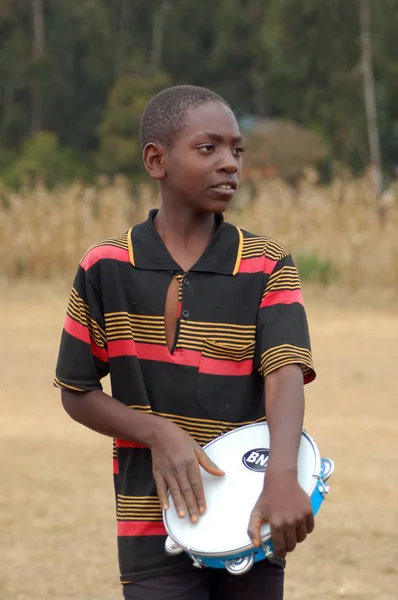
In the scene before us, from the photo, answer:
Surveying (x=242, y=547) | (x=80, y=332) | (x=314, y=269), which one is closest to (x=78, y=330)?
(x=80, y=332)

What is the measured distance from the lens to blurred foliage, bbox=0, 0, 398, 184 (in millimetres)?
24672

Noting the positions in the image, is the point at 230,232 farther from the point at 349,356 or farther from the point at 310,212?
the point at 310,212

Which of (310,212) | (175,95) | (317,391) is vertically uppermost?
(310,212)

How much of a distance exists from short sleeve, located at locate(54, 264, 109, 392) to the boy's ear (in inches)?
8.1

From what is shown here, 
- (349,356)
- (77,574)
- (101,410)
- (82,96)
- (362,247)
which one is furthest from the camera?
(82,96)

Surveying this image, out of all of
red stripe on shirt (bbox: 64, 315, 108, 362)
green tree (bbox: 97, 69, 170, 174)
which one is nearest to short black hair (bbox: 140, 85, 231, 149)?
red stripe on shirt (bbox: 64, 315, 108, 362)

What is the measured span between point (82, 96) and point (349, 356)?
24889 mm

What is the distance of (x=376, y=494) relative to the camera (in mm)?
4902

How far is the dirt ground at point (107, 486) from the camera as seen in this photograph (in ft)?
12.9

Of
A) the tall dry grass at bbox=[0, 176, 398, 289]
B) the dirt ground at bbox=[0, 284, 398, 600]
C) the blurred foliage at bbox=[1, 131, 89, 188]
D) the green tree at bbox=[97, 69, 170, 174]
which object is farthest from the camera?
the green tree at bbox=[97, 69, 170, 174]

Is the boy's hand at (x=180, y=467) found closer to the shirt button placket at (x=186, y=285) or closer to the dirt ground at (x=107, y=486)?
the shirt button placket at (x=186, y=285)

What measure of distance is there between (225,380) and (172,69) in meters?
29.5

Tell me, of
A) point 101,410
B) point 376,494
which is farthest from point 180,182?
point 376,494

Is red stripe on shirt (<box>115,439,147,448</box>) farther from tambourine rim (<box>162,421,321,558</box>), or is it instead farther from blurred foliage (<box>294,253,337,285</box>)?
blurred foliage (<box>294,253,337,285</box>)
